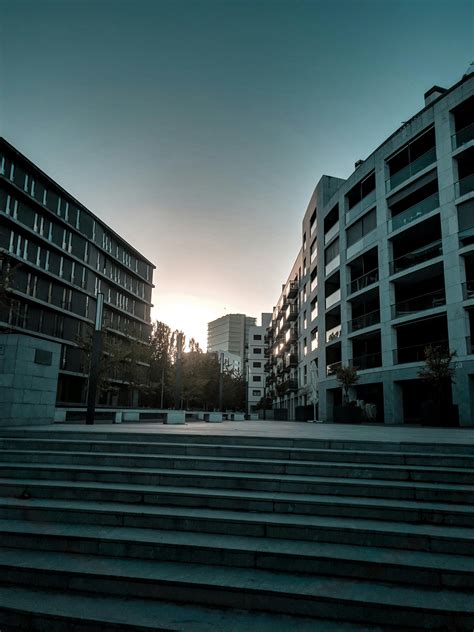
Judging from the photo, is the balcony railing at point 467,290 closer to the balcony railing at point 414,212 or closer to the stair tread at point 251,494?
the balcony railing at point 414,212

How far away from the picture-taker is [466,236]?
21562mm

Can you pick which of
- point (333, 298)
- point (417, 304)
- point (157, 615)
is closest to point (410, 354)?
point (417, 304)

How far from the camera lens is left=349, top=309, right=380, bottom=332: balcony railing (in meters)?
28.4

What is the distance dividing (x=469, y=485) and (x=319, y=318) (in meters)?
33.3

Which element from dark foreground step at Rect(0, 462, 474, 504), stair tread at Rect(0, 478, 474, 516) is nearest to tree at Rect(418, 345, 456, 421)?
dark foreground step at Rect(0, 462, 474, 504)

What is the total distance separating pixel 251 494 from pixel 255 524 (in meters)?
0.62

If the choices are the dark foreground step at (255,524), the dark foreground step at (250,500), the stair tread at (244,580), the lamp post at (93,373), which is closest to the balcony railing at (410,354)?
the lamp post at (93,373)

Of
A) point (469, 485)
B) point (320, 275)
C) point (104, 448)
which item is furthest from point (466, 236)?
point (104, 448)

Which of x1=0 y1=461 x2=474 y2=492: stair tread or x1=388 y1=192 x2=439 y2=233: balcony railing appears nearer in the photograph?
x1=0 y1=461 x2=474 y2=492: stair tread

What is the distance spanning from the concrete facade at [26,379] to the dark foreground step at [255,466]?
12.3ft

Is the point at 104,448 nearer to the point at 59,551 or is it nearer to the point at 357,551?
the point at 59,551

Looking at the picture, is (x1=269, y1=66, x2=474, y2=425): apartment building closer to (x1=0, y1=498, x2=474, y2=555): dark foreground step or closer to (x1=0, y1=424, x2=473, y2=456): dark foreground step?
(x1=0, y1=424, x2=473, y2=456): dark foreground step

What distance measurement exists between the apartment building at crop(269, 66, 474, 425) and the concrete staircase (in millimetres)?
17798

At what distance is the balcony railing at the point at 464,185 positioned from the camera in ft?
71.0
